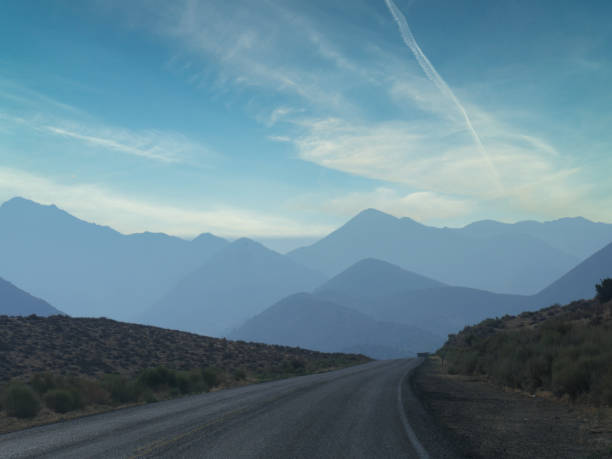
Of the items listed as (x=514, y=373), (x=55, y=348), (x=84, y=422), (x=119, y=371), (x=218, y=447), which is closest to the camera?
(x=218, y=447)

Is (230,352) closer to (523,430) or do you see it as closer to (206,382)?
(206,382)

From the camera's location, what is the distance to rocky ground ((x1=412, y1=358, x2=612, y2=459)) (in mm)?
8152

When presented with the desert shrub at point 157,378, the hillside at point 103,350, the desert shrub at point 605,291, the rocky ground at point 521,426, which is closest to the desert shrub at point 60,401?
the desert shrub at point 157,378

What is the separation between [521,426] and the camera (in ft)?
34.4

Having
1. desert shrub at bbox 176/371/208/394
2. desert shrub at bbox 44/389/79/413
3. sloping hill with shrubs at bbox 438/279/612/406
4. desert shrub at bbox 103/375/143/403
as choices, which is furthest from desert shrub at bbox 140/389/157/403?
sloping hill with shrubs at bbox 438/279/612/406

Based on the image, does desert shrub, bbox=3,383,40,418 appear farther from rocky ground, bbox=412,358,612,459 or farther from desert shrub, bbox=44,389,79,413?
rocky ground, bbox=412,358,612,459

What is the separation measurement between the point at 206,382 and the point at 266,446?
57.8 ft

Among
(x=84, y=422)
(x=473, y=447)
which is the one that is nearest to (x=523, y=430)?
(x=473, y=447)

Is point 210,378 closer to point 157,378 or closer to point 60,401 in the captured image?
point 157,378

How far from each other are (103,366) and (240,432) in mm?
26261

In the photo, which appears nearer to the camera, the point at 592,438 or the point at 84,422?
the point at 592,438

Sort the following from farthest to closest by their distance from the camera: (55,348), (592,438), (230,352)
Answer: (230,352) → (55,348) → (592,438)

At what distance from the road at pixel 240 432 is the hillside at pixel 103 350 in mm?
18124

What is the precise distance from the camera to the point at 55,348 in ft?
115
